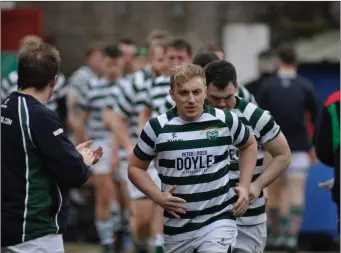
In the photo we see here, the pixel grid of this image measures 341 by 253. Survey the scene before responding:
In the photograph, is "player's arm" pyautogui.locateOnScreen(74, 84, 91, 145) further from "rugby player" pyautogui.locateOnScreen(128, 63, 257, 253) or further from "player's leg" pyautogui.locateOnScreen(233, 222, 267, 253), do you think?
"rugby player" pyautogui.locateOnScreen(128, 63, 257, 253)

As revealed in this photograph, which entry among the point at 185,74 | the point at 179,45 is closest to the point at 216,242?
the point at 185,74

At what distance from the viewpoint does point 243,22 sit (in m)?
19.6

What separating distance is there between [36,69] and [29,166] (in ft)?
2.05

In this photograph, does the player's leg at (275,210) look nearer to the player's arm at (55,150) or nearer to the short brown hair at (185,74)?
the short brown hair at (185,74)

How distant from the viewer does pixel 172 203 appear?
8.30 meters

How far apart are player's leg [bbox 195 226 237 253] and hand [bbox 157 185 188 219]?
0.23 meters

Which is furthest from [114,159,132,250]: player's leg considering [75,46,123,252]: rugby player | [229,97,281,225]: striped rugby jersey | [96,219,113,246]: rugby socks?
[229,97,281,225]: striped rugby jersey

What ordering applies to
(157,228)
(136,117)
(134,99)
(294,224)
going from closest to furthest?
(157,228) < (134,99) < (136,117) < (294,224)

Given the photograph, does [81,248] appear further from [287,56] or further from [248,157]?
[248,157]

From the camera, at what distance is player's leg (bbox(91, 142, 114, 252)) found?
1505 centimetres

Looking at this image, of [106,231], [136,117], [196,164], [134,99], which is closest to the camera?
[196,164]

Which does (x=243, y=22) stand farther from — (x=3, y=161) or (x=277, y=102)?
(x=3, y=161)

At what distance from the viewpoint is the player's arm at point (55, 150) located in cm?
780

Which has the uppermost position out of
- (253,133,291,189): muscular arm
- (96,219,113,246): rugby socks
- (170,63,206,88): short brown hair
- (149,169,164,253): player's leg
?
(170,63,206,88): short brown hair
